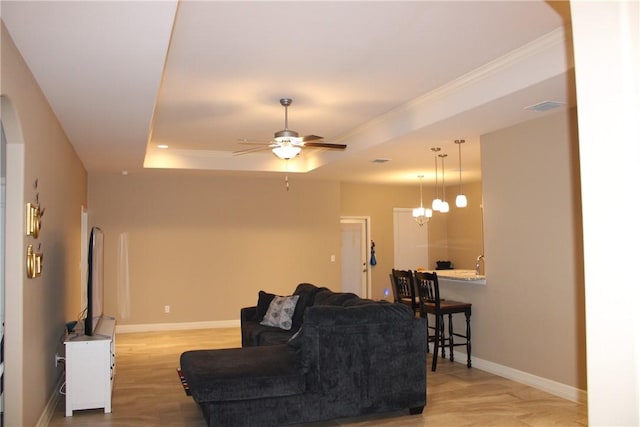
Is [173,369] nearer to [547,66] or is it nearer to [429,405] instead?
[429,405]

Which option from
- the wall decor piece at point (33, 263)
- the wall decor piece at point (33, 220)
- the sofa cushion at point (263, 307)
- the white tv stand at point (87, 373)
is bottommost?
the white tv stand at point (87, 373)

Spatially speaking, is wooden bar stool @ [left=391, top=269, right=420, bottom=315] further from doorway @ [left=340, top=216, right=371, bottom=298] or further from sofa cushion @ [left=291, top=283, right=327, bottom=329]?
doorway @ [left=340, top=216, right=371, bottom=298]

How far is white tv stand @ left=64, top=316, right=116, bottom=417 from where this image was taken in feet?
14.4

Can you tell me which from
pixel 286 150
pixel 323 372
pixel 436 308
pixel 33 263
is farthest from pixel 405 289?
pixel 33 263

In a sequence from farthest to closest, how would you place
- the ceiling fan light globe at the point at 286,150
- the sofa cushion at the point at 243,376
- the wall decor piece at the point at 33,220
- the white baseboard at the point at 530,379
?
the ceiling fan light globe at the point at 286,150
the white baseboard at the point at 530,379
the sofa cushion at the point at 243,376
the wall decor piece at the point at 33,220

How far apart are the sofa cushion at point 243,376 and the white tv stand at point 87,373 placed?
80 cm

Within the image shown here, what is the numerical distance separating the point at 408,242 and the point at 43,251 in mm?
7918

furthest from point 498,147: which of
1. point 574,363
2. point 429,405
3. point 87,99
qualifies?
point 87,99

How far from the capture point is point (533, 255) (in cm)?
523

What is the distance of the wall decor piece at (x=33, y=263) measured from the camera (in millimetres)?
3500

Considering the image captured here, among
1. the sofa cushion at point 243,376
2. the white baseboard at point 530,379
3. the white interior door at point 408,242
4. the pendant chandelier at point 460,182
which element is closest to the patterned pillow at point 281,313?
the sofa cushion at point 243,376

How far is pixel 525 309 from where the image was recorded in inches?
208

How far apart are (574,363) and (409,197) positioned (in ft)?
21.3

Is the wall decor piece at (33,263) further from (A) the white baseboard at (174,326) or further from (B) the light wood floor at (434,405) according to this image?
(A) the white baseboard at (174,326)
